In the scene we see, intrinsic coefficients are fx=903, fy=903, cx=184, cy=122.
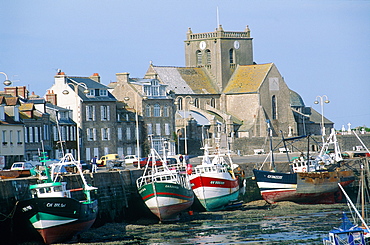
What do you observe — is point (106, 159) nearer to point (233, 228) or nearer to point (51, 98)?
point (51, 98)

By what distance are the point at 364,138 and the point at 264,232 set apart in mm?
67791

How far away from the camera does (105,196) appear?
1971 inches

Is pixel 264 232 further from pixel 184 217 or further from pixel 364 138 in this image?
pixel 364 138

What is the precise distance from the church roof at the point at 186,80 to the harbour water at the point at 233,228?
57865mm

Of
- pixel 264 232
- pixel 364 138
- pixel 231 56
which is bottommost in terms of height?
pixel 264 232

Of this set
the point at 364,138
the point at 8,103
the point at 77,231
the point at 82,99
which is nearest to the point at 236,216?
the point at 77,231

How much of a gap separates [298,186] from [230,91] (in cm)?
5728

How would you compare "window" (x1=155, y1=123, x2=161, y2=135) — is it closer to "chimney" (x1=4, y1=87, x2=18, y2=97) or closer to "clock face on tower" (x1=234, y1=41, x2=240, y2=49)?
"chimney" (x1=4, y1=87, x2=18, y2=97)

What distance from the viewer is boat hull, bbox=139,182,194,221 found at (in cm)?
4891

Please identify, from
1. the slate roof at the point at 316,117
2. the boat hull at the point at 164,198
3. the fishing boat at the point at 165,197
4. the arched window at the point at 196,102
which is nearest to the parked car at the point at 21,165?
the fishing boat at the point at 165,197

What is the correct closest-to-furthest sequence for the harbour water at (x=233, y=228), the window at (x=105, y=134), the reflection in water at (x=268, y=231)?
the reflection in water at (x=268, y=231) → the harbour water at (x=233, y=228) → the window at (x=105, y=134)

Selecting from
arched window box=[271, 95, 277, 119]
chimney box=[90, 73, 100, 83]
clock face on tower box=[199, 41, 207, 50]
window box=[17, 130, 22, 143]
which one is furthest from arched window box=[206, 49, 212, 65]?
window box=[17, 130, 22, 143]

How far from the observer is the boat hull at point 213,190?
56.2m

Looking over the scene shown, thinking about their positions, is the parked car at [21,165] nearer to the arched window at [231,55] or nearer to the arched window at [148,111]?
the arched window at [148,111]
